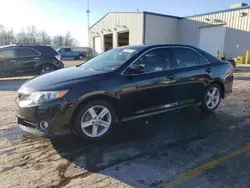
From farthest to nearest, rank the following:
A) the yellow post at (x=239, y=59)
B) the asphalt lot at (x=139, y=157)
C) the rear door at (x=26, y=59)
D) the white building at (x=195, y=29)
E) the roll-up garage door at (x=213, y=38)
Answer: the roll-up garage door at (x=213, y=38), the white building at (x=195, y=29), the yellow post at (x=239, y=59), the rear door at (x=26, y=59), the asphalt lot at (x=139, y=157)

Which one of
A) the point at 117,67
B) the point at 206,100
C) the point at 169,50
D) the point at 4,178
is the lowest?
the point at 4,178

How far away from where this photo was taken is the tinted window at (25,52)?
33.8 ft

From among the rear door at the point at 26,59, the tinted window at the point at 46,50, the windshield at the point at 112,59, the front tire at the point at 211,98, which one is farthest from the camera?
the tinted window at the point at 46,50

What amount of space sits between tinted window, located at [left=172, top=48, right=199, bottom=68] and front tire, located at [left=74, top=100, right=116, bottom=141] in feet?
5.97

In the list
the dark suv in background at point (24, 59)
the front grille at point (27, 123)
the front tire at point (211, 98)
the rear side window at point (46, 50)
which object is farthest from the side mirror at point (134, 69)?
the rear side window at point (46, 50)

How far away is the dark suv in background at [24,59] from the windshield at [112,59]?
678 cm

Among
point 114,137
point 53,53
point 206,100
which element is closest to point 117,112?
point 114,137

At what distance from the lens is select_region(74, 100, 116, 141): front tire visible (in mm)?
3416

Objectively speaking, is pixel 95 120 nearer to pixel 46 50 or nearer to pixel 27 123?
pixel 27 123

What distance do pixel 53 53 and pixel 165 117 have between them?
7.97 metres

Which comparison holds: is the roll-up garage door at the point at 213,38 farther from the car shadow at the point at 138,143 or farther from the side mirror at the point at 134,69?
the side mirror at the point at 134,69

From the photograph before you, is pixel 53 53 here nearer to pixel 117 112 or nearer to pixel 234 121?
pixel 117 112

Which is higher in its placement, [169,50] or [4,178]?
[169,50]

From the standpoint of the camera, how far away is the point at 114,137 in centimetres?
383
